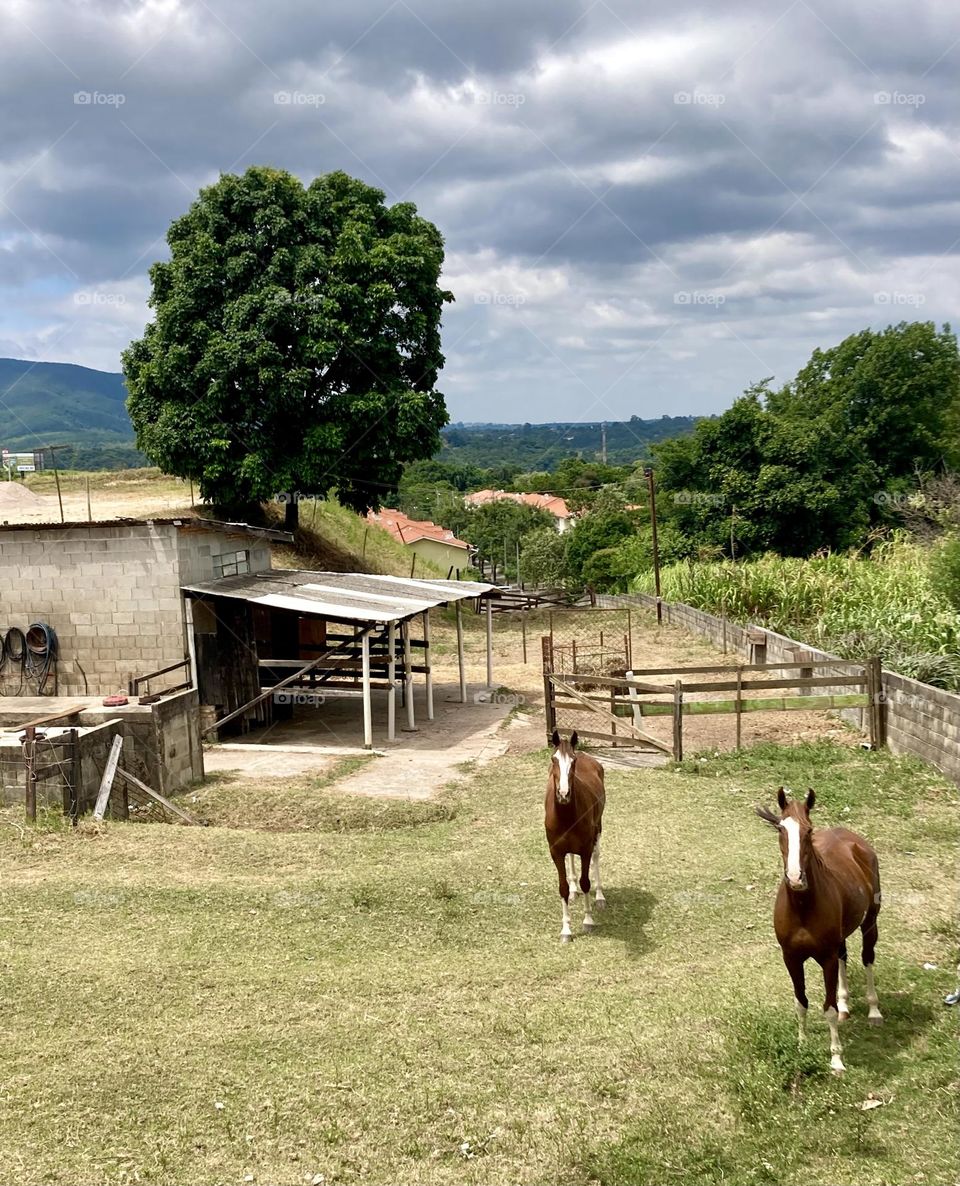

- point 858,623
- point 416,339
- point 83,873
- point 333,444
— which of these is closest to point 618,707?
point 858,623

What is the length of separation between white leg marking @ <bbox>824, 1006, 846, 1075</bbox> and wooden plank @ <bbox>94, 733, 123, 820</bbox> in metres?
8.63

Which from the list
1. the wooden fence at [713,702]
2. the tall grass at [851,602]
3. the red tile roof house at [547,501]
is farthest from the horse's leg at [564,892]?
the red tile roof house at [547,501]


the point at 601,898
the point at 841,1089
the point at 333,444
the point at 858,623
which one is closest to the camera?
the point at 841,1089

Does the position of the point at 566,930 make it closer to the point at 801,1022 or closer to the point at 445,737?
the point at 801,1022

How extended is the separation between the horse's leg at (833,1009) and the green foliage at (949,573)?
1377 centimetres

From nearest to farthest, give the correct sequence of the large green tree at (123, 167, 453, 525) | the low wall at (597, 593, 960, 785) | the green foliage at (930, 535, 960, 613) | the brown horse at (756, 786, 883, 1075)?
the brown horse at (756, 786, 883, 1075) → the low wall at (597, 593, 960, 785) → the green foliage at (930, 535, 960, 613) → the large green tree at (123, 167, 453, 525)

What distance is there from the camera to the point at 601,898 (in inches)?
328

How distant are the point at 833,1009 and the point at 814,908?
61cm

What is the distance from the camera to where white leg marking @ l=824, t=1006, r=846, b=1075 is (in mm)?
5309

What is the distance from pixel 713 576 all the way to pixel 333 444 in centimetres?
1247

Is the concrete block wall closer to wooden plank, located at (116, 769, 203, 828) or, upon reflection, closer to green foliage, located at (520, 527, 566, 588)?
wooden plank, located at (116, 769, 203, 828)

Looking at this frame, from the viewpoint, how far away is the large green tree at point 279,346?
26438 millimetres

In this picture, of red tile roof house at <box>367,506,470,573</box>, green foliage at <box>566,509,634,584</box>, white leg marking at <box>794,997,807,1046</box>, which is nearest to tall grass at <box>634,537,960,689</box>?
white leg marking at <box>794,997,807,1046</box>

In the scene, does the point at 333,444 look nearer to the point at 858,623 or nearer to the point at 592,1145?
the point at 858,623
